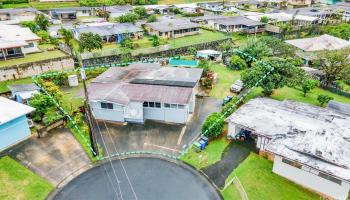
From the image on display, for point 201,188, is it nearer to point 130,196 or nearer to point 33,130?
point 130,196

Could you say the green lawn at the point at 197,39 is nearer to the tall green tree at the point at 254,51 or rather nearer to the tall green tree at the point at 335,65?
the tall green tree at the point at 254,51

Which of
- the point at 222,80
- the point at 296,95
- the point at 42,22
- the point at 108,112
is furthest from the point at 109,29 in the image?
the point at 296,95

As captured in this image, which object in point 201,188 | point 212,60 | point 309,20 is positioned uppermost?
point 309,20

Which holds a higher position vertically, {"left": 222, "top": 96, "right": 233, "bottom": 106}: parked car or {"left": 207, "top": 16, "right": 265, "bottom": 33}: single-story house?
{"left": 207, "top": 16, "right": 265, "bottom": 33}: single-story house

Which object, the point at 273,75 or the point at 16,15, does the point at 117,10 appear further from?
the point at 273,75

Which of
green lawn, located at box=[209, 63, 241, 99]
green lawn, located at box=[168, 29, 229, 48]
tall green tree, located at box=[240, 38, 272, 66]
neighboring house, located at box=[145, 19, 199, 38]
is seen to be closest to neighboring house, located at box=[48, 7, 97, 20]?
neighboring house, located at box=[145, 19, 199, 38]

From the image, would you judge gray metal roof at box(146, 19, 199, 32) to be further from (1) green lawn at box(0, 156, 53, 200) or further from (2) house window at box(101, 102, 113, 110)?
(1) green lawn at box(0, 156, 53, 200)

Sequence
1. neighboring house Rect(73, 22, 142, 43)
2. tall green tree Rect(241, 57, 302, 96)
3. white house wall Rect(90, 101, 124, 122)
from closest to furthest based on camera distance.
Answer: white house wall Rect(90, 101, 124, 122) → tall green tree Rect(241, 57, 302, 96) → neighboring house Rect(73, 22, 142, 43)

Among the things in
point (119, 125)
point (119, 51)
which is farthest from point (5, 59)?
point (119, 125)
